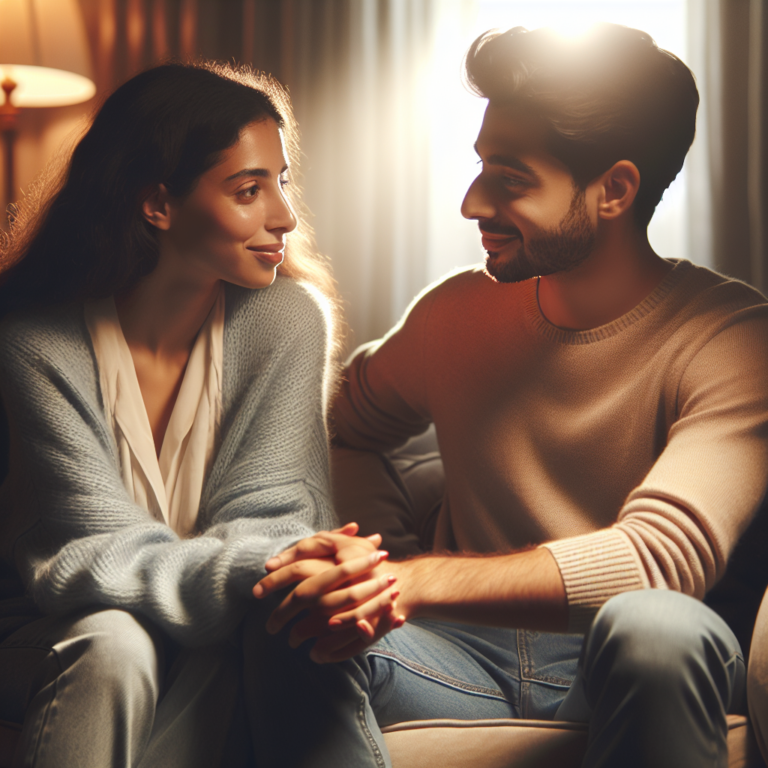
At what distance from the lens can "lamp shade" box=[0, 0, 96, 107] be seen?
1.41 metres

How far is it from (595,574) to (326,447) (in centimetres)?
40

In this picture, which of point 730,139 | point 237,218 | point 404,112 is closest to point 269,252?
point 237,218

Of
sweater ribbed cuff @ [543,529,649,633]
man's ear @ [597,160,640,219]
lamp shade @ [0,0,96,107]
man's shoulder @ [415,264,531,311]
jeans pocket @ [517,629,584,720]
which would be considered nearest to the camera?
sweater ribbed cuff @ [543,529,649,633]

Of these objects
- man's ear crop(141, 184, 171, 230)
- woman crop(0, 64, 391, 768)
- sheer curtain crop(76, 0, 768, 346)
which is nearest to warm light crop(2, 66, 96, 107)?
sheer curtain crop(76, 0, 768, 346)

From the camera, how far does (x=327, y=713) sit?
76 centimetres

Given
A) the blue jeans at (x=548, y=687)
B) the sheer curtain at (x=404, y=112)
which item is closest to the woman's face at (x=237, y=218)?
the blue jeans at (x=548, y=687)

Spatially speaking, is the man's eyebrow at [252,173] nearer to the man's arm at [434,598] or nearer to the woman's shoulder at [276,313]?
the woman's shoulder at [276,313]

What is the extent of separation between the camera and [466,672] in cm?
90

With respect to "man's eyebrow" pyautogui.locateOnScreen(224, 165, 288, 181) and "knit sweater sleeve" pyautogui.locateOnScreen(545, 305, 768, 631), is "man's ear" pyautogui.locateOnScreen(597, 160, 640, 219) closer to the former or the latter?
"knit sweater sleeve" pyautogui.locateOnScreen(545, 305, 768, 631)

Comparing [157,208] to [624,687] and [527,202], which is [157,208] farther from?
[624,687]

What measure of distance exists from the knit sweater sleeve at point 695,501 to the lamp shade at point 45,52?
1.33 m

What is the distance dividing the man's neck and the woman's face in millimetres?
414

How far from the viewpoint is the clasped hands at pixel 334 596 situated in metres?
0.75

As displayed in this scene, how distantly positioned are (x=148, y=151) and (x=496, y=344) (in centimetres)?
55
